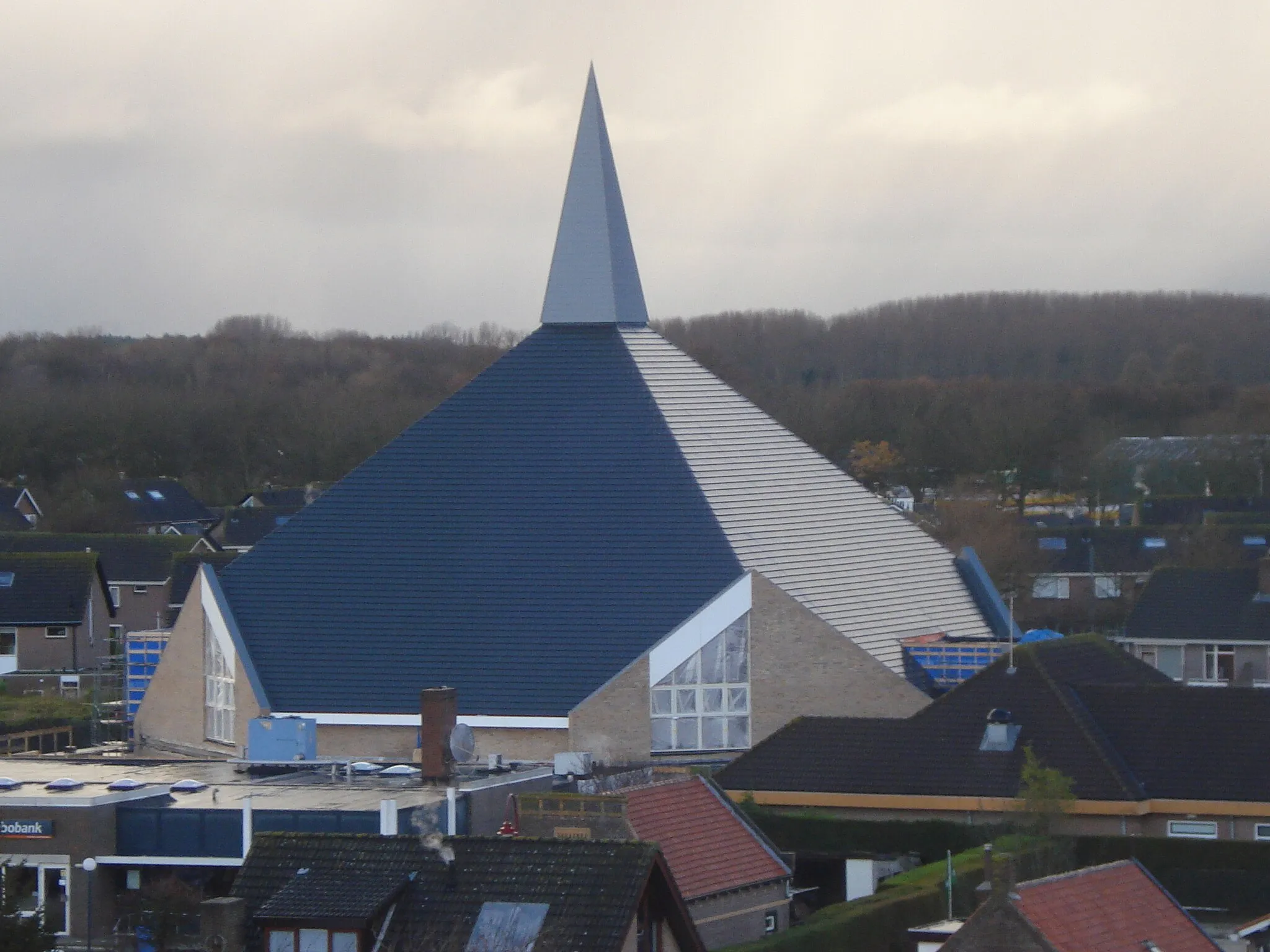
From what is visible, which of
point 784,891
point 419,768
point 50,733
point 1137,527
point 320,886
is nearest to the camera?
point 320,886

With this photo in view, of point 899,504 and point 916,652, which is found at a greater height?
point 899,504

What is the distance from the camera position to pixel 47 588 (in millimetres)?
56312

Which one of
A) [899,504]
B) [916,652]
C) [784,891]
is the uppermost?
[899,504]

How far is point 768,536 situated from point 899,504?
4123 centimetres

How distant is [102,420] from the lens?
9356 cm

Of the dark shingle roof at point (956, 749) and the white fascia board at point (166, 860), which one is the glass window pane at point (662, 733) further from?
the white fascia board at point (166, 860)

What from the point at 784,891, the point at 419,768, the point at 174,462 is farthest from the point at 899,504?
the point at 784,891

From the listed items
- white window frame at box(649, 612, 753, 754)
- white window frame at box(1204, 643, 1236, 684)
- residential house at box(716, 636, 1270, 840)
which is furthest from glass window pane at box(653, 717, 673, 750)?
white window frame at box(1204, 643, 1236, 684)

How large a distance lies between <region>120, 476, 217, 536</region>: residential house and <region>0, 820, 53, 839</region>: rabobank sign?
2376 inches

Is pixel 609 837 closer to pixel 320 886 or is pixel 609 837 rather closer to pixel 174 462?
pixel 320 886

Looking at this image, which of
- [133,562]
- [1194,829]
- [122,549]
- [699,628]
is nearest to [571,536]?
[699,628]

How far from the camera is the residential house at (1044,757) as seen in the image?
27.2m

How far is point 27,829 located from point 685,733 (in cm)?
1245

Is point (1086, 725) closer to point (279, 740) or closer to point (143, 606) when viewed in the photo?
point (279, 740)
